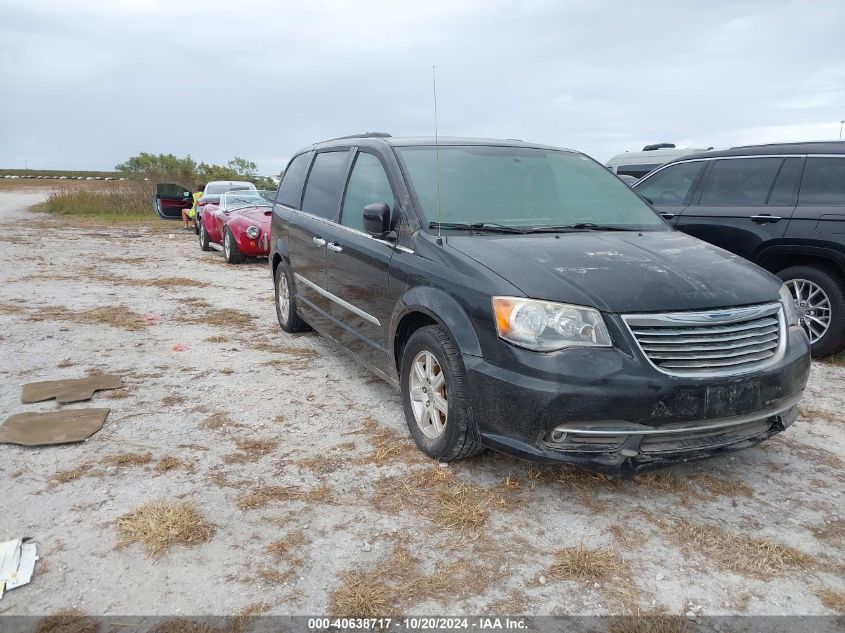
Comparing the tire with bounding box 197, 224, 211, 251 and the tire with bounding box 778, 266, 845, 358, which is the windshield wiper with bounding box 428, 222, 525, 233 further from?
the tire with bounding box 197, 224, 211, 251

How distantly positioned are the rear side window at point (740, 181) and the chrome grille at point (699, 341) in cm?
360

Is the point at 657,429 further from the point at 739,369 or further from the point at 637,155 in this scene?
the point at 637,155

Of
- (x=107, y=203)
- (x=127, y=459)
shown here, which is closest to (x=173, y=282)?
(x=127, y=459)

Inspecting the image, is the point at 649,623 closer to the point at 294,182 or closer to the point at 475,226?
the point at 475,226

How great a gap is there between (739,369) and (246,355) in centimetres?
411

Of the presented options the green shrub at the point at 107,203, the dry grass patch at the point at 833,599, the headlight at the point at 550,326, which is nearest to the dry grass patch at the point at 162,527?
the headlight at the point at 550,326

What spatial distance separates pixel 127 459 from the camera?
3.59 m

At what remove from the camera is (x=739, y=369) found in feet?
9.94

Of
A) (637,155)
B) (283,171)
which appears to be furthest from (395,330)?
(637,155)

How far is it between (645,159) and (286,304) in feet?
40.5

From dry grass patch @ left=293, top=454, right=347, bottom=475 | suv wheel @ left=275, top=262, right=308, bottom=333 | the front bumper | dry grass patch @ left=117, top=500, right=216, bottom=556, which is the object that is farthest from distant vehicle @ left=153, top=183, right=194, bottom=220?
the front bumper

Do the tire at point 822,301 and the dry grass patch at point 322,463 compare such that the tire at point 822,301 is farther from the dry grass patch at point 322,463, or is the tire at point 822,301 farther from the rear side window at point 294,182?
the rear side window at point 294,182

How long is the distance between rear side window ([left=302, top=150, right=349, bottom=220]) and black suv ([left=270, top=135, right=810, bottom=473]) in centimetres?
63

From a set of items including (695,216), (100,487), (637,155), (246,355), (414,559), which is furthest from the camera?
(637,155)
